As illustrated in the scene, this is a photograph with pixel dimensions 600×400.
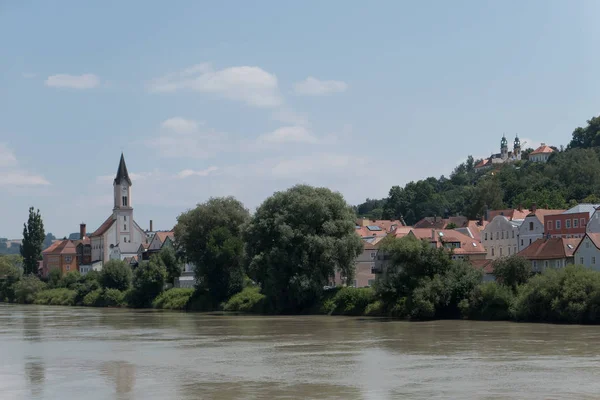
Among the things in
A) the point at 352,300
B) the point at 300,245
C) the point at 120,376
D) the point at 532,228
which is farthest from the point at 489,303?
the point at 532,228

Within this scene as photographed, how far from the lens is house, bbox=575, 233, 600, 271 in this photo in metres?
67.8

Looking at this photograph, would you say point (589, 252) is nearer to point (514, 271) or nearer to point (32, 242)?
point (514, 271)

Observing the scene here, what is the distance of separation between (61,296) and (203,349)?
3001 inches

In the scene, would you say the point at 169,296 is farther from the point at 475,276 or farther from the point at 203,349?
the point at 203,349

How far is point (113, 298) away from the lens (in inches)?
3999

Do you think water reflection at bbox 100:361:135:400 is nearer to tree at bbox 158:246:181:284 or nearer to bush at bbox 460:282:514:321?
bush at bbox 460:282:514:321

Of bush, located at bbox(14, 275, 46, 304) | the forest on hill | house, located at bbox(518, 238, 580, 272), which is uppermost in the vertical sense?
the forest on hill

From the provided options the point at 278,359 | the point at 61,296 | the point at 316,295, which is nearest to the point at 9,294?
A: the point at 61,296

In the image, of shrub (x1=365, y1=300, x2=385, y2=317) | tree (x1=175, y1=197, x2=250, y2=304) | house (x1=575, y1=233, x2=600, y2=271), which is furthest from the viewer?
tree (x1=175, y1=197, x2=250, y2=304)

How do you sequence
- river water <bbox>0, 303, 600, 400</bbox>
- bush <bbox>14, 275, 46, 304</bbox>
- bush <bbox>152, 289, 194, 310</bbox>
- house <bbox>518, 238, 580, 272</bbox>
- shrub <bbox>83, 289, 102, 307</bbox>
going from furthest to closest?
bush <bbox>14, 275, 46, 304</bbox>, shrub <bbox>83, 289, 102, 307</bbox>, bush <bbox>152, 289, 194, 310</bbox>, house <bbox>518, 238, 580, 272</bbox>, river water <bbox>0, 303, 600, 400</bbox>

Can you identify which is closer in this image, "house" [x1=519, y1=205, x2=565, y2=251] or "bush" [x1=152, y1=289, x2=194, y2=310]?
"bush" [x1=152, y1=289, x2=194, y2=310]

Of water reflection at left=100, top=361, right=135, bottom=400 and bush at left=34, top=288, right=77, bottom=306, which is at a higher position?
bush at left=34, top=288, right=77, bottom=306

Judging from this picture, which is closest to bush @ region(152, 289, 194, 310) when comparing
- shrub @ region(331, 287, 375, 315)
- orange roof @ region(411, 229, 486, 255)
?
shrub @ region(331, 287, 375, 315)

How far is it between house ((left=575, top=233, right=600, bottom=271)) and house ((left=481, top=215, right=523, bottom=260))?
33076 millimetres
